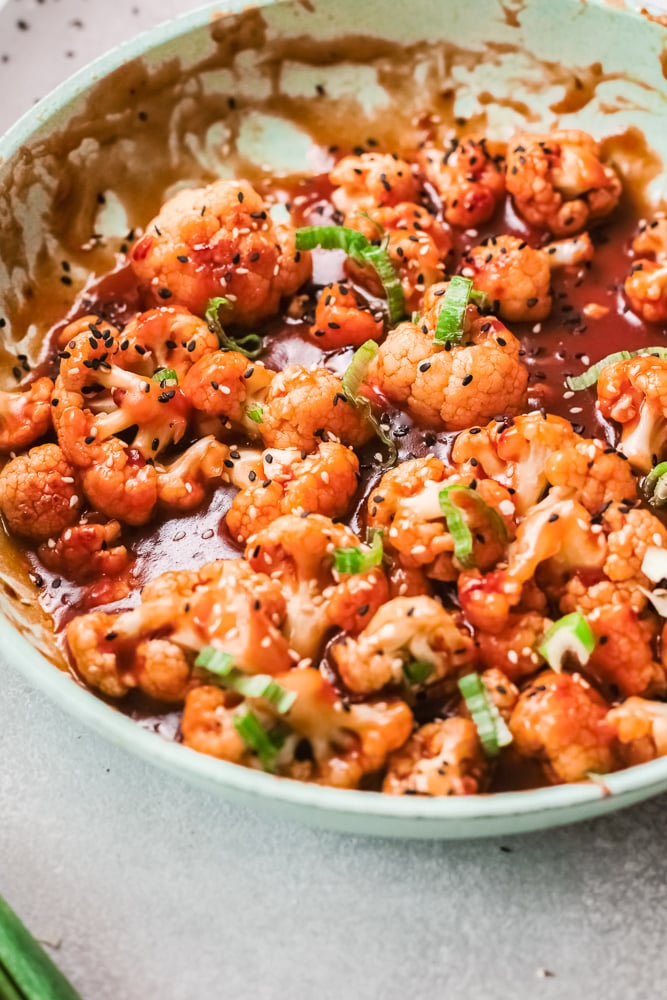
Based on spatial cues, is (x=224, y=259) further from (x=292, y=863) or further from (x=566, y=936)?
(x=566, y=936)

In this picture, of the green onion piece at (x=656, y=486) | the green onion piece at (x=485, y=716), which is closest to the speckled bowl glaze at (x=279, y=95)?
the green onion piece at (x=656, y=486)

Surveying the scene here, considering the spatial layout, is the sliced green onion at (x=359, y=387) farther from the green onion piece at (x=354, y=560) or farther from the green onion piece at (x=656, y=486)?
the green onion piece at (x=656, y=486)

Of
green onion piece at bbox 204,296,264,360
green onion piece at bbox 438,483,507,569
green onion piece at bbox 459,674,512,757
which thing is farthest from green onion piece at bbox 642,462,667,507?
green onion piece at bbox 204,296,264,360

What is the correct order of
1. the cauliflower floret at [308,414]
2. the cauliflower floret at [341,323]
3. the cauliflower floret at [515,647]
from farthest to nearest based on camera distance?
the cauliflower floret at [341,323] < the cauliflower floret at [308,414] < the cauliflower floret at [515,647]

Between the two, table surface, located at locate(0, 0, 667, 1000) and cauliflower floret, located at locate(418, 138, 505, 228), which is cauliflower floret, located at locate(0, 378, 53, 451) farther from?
cauliflower floret, located at locate(418, 138, 505, 228)

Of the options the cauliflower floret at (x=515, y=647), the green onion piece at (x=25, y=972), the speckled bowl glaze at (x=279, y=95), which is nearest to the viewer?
the green onion piece at (x=25, y=972)

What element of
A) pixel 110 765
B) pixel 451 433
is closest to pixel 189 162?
pixel 451 433

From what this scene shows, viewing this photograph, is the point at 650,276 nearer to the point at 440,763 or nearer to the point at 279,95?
the point at 279,95

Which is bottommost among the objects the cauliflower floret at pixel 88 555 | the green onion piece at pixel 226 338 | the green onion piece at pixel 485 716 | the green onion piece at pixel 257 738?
the green onion piece at pixel 485 716

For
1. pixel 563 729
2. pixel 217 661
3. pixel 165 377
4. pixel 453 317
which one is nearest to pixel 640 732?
pixel 563 729

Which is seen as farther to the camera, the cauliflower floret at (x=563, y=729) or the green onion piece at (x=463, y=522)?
the green onion piece at (x=463, y=522)
